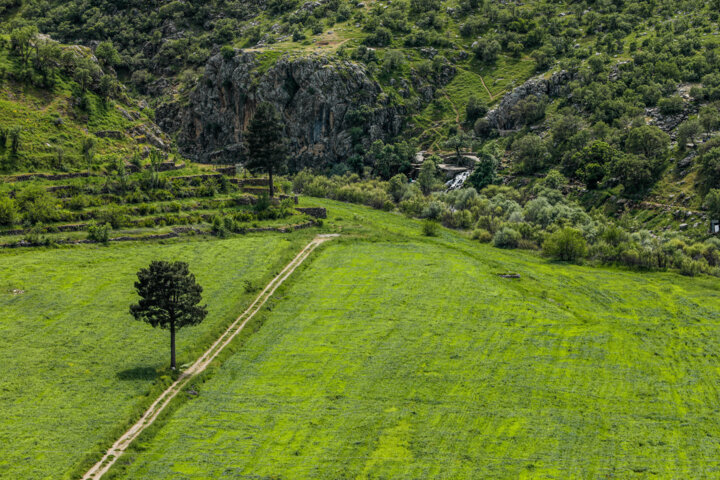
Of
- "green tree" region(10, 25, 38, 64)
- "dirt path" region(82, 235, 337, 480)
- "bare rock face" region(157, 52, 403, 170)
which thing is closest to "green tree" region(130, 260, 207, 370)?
"dirt path" region(82, 235, 337, 480)

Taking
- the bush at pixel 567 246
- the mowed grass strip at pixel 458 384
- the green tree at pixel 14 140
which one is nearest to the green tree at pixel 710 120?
the bush at pixel 567 246

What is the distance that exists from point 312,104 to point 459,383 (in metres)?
126

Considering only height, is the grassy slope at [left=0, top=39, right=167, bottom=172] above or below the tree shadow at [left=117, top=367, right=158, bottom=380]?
above

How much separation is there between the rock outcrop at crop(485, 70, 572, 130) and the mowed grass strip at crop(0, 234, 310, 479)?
90.4 meters

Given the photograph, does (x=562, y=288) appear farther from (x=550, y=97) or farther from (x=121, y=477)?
(x=550, y=97)

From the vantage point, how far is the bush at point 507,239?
102 meters

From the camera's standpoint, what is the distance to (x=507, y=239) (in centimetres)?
10162

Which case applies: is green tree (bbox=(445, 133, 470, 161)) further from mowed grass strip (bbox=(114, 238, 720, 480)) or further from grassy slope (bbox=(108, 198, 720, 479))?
mowed grass strip (bbox=(114, 238, 720, 480))

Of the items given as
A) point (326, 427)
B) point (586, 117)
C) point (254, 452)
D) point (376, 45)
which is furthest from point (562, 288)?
point (376, 45)

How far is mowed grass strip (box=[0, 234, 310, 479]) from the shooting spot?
4591cm

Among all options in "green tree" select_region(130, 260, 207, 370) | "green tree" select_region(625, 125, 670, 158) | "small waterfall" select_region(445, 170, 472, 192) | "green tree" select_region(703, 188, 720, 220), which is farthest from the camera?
"small waterfall" select_region(445, 170, 472, 192)

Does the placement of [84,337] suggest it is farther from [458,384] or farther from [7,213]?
[458,384]

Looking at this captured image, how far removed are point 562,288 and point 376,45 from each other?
131212 mm

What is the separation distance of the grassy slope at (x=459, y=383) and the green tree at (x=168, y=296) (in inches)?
268
